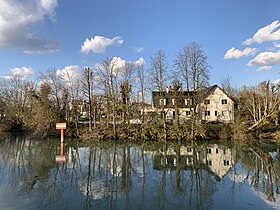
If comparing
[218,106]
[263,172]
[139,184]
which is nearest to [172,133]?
[218,106]

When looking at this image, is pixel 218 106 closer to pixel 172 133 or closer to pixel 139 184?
pixel 172 133

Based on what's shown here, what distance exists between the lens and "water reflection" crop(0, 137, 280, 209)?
289 inches

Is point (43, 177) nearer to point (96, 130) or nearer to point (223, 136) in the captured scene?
point (96, 130)

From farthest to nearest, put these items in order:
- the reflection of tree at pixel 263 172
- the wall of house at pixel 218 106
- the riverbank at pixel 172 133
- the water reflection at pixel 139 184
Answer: the wall of house at pixel 218 106 → the riverbank at pixel 172 133 → the reflection of tree at pixel 263 172 → the water reflection at pixel 139 184

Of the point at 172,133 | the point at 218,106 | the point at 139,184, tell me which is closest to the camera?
the point at 139,184

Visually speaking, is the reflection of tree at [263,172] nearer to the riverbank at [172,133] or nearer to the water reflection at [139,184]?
the water reflection at [139,184]

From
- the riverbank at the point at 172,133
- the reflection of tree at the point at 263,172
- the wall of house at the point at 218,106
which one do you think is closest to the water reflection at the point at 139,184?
the reflection of tree at the point at 263,172

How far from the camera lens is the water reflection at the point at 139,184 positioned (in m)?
7.35

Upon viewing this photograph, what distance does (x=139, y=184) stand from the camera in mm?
9523

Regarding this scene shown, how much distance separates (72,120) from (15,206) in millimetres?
23233

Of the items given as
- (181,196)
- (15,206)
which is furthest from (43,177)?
(181,196)

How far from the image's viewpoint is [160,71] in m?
27.6

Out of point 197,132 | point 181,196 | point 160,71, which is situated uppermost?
point 160,71

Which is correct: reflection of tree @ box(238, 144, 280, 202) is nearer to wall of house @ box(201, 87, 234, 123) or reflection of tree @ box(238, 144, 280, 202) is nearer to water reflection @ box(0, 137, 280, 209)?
water reflection @ box(0, 137, 280, 209)
